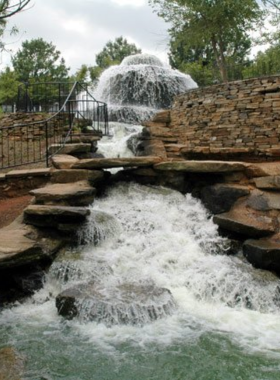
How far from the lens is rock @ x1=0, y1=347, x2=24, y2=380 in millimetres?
3404

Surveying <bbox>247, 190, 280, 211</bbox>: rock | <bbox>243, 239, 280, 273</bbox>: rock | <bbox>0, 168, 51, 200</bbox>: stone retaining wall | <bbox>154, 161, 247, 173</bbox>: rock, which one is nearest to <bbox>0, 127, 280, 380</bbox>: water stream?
<bbox>243, 239, 280, 273</bbox>: rock

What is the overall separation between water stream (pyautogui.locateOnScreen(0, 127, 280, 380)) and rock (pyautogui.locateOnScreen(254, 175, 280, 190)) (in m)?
1.14

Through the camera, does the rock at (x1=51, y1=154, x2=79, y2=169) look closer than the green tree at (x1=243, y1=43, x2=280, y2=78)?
Yes

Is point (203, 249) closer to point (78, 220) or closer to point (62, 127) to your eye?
point (78, 220)

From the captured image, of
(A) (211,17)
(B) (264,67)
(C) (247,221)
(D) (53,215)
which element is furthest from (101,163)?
(B) (264,67)

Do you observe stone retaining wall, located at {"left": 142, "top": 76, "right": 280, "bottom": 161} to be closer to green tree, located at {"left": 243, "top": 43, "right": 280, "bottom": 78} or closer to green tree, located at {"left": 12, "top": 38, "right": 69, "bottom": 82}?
green tree, located at {"left": 243, "top": 43, "right": 280, "bottom": 78}

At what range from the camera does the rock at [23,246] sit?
510 cm

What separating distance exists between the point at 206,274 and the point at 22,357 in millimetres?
2823

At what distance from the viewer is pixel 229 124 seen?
30.2ft

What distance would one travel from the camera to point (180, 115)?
1089 cm

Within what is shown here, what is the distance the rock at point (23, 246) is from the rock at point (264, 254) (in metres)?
2.96

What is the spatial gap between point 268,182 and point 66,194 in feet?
11.9

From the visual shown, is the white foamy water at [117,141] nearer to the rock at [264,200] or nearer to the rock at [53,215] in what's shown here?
the rock at [53,215]

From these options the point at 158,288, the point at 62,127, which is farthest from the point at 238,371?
the point at 62,127
